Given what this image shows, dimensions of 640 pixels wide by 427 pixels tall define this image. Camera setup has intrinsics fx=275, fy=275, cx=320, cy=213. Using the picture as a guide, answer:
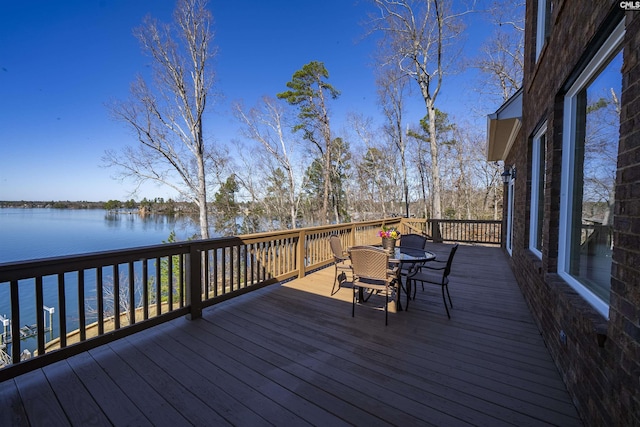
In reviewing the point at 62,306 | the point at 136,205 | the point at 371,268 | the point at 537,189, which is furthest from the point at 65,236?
the point at 537,189

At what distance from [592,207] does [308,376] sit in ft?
7.58

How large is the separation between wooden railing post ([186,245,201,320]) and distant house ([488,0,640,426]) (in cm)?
324

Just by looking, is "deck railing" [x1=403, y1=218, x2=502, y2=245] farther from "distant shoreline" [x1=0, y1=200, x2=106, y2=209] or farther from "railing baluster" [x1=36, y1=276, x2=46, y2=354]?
"distant shoreline" [x1=0, y1=200, x2=106, y2=209]

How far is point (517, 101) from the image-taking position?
14.8ft

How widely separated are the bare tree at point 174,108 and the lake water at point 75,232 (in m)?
5.01

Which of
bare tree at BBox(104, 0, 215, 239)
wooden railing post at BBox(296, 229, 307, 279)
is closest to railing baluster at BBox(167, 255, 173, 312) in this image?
wooden railing post at BBox(296, 229, 307, 279)

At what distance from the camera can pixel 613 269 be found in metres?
1.31

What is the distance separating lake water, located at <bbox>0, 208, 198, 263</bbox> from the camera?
17.3 metres

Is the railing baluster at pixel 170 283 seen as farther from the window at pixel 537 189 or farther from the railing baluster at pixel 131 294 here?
the window at pixel 537 189

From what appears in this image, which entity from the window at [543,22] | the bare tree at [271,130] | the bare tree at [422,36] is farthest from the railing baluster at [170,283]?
the bare tree at [271,130]

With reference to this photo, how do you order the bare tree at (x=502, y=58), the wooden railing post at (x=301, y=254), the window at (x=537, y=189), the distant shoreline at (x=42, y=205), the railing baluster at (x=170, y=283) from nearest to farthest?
the railing baluster at (x=170, y=283) < the window at (x=537, y=189) < the wooden railing post at (x=301, y=254) < the bare tree at (x=502, y=58) < the distant shoreline at (x=42, y=205)

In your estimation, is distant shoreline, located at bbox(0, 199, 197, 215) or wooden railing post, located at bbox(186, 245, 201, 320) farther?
distant shoreline, located at bbox(0, 199, 197, 215)

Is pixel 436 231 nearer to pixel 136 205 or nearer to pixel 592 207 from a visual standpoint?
pixel 592 207

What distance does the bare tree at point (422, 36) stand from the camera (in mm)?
10781
